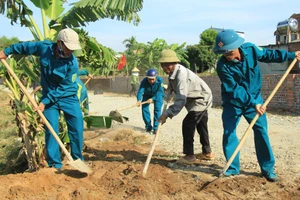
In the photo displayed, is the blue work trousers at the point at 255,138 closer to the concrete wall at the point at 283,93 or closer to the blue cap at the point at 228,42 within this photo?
the blue cap at the point at 228,42

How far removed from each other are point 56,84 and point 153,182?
180 centimetres

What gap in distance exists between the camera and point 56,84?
4617 millimetres

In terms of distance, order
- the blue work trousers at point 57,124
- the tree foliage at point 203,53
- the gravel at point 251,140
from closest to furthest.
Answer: the blue work trousers at point 57,124
the gravel at point 251,140
the tree foliage at point 203,53

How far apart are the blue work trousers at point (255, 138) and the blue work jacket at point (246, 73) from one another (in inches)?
4.7

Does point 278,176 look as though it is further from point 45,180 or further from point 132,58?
point 132,58

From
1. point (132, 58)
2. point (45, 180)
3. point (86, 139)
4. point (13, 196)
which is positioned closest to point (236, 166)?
point (45, 180)

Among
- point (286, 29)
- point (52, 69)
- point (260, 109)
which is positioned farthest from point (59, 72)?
point (286, 29)

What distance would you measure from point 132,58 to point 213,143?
1055 inches

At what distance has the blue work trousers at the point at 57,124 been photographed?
4.62 m

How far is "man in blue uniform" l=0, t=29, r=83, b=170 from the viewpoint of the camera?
4.47 m

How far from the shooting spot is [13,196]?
12.1 ft

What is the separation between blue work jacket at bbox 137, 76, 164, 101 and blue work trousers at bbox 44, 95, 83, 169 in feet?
11.9

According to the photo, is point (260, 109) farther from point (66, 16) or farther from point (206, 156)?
point (66, 16)

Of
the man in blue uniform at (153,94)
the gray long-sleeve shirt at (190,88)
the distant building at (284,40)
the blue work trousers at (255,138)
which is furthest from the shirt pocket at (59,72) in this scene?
the distant building at (284,40)
